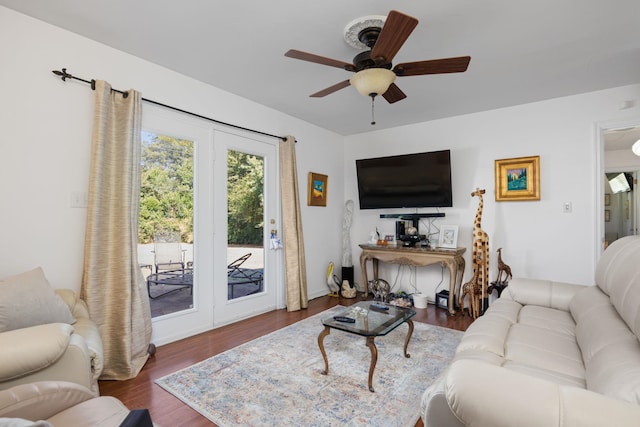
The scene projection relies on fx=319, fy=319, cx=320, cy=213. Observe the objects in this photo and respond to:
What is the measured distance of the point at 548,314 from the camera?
7.13 feet

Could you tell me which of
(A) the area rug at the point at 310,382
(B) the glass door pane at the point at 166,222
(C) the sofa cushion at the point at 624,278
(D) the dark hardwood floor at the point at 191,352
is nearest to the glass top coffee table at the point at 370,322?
(A) the area rug at the point at 310,382

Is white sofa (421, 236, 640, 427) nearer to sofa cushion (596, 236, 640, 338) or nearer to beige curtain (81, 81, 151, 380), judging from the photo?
sofa cushion (596, 236, 640, 338)

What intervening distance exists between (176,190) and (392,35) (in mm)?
2322

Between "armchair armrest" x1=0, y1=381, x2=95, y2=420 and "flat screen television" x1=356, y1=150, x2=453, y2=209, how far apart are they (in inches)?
154

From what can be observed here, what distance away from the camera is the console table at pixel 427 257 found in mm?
3738

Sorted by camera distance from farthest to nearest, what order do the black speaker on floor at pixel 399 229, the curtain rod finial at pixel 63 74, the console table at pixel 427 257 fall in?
the black speaker on floor at pixel 399 229, the console table at pixel 427 257, the curtain rod finial at pixel 63 74

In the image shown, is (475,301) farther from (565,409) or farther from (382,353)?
(565,409)

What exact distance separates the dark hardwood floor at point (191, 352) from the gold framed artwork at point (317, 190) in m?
1.39

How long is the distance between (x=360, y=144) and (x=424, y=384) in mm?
3689

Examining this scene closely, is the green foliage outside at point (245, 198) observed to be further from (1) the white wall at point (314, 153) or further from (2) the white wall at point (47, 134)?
(2) the white wall at point (47, 134)

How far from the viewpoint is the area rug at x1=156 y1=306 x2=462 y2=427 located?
1854 mm

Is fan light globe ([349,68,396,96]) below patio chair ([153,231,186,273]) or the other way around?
the other way around

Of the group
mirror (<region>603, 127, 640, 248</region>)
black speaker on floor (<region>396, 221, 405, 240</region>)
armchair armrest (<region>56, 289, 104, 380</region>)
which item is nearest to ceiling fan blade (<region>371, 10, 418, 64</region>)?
armchair armrest (<region>56, 289, 104, 380</region>)

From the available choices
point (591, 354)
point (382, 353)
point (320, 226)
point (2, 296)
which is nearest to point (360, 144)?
point (320, 226)
